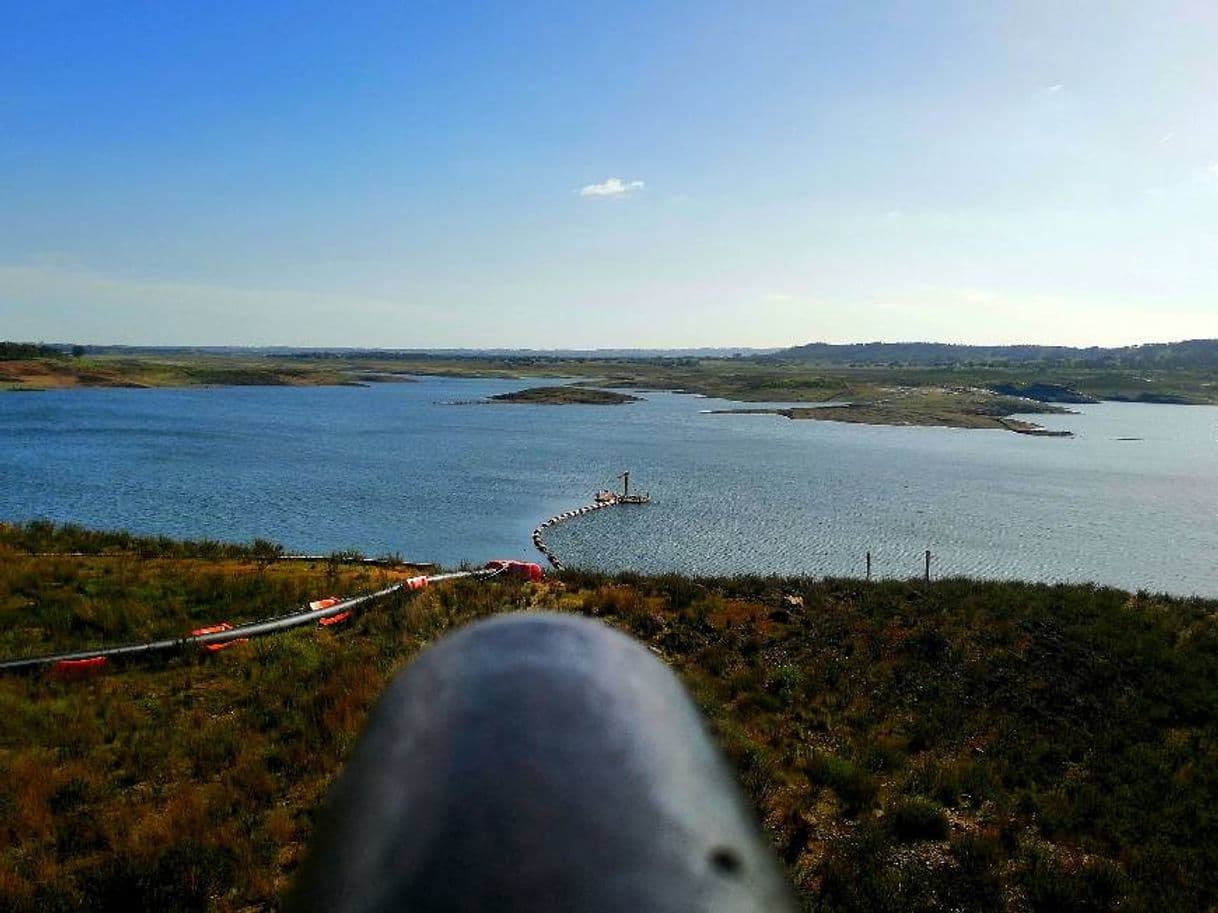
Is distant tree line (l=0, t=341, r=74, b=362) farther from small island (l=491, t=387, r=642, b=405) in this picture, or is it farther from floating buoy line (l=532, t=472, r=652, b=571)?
floating buoy line (l=532, t=472, r=652, b=571)

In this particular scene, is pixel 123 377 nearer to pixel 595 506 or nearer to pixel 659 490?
pixel 659 490

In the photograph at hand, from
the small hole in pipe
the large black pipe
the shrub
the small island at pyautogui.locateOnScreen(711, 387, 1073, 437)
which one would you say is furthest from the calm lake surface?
the small hole in pipe

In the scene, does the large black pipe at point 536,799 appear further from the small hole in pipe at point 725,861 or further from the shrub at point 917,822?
the shrub at point 917,822

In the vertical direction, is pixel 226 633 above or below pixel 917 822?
above

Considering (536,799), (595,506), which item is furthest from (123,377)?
(536,799)

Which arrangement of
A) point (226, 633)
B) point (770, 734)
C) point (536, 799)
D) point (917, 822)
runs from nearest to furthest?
1. point (536, 799)
2. point (917, 822)
3. point (770, 734)
4. point (226, 633)

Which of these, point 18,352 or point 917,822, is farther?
point 18,352

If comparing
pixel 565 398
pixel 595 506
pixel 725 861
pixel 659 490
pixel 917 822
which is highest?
pixel 725 861
